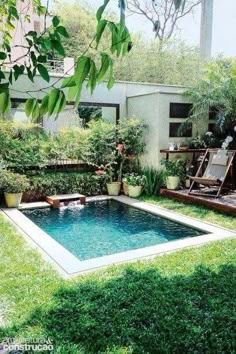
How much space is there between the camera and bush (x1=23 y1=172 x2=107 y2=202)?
9.86m

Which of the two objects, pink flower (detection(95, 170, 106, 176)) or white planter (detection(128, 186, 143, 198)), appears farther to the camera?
pink flower (detection(95, 170, 106, 176))

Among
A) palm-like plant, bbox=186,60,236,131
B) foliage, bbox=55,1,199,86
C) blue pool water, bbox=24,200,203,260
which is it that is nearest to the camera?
blue pool water, bbox=24,200,203,260

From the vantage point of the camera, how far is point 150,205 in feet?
30.5

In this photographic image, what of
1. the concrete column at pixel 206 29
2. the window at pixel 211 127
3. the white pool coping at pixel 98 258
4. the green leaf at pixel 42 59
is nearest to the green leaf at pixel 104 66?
the green leaf at pixel 42 59

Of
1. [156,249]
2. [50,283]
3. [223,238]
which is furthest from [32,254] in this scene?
[223,238]

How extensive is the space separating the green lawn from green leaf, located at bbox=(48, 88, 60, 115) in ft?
7.93

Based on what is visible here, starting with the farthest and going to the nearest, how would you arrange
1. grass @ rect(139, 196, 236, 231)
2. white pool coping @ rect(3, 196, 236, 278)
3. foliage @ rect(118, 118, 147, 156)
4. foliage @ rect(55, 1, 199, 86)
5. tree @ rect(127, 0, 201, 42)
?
foliage @ rect(55, 1, 199, 86) → foliage @ rect(118, 118, 147, 156) → grass @ rect(139, 196, 236, 231) → white pool coping @ rect(3, 196, 236, 278) → tree @ rect(127, 0, 201, 42)

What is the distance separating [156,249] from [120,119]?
Answer: 709 centimetres

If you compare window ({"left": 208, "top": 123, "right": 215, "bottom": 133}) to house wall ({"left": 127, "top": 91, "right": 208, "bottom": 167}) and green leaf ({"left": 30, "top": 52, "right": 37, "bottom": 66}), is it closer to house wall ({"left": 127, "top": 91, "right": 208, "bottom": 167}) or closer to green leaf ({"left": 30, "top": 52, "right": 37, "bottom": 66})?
house wall ({"left": 127, "top": 91, "right": 208, "bottom": 167})

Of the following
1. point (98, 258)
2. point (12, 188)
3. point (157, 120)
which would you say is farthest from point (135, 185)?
point (98, 258)

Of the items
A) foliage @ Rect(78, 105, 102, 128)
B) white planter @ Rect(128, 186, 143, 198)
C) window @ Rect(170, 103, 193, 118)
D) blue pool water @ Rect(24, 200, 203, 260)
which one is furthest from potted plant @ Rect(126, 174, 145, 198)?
foliage @ Rect(78, 105, 102, 128)

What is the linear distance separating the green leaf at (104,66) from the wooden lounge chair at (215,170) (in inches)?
333

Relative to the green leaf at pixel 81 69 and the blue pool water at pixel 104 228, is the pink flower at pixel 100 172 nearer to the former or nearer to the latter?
the blue pool water at pixel 104 228

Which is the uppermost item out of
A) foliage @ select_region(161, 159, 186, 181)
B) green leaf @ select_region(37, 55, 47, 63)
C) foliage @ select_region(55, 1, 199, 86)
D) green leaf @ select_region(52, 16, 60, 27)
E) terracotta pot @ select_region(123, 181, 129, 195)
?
foliage @ select_region(55, 1, 199, 86)
